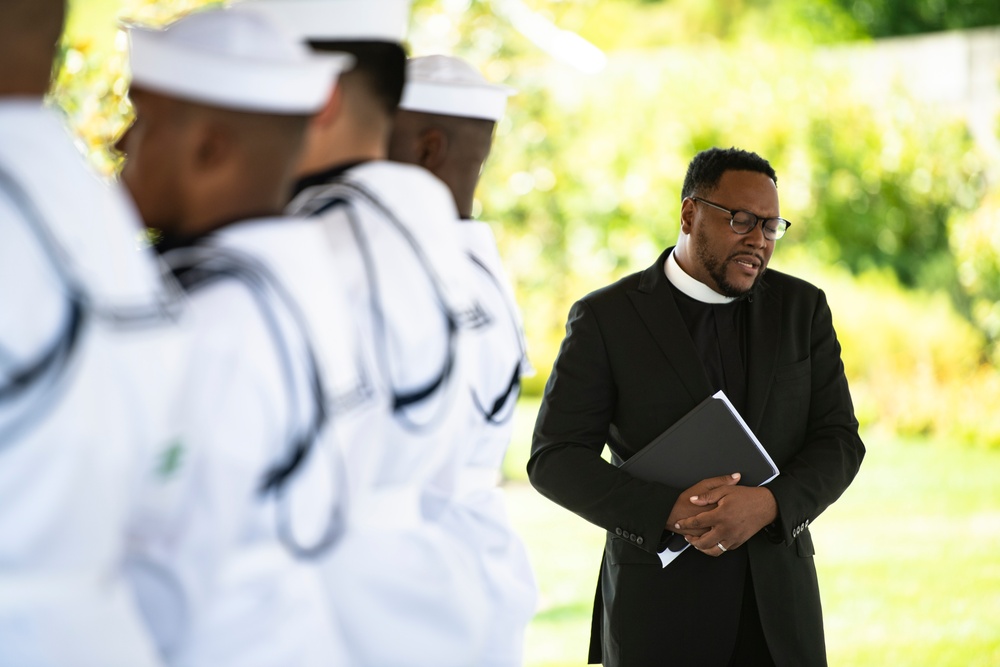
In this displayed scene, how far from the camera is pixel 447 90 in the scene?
2787mm

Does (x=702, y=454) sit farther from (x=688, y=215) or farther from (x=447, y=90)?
(x=447, y=90)

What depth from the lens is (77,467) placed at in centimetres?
156

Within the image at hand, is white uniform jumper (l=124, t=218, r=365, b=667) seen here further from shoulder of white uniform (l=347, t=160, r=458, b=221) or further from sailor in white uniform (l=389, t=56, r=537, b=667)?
sailor in white uniform (l=389, t=56, r=537, b=667)

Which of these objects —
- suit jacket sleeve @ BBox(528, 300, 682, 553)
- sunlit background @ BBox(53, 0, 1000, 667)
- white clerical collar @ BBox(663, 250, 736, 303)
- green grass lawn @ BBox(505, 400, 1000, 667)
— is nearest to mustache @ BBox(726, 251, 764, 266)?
white clerical collar @ BBox(663, 250, 736, 303)

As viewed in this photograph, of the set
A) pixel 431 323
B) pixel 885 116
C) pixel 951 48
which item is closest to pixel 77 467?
pixel 431 323

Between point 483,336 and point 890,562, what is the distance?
6.15 m

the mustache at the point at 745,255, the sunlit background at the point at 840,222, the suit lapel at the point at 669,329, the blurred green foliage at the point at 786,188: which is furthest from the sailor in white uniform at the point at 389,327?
the blurred green foliage at the point at 786,188

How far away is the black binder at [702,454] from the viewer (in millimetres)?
3340

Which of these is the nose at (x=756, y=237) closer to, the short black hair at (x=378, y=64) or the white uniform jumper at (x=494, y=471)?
the white uniform jumper at (x=494, y=471)

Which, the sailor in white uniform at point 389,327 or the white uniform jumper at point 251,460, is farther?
the sailor in white uniform at point 389,327

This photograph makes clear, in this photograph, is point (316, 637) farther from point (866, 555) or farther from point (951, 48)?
point (951, 48)

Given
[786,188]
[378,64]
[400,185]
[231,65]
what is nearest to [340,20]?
[378,64]

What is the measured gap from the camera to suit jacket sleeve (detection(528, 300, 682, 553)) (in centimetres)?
343

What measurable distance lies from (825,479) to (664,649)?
2.19 ft
